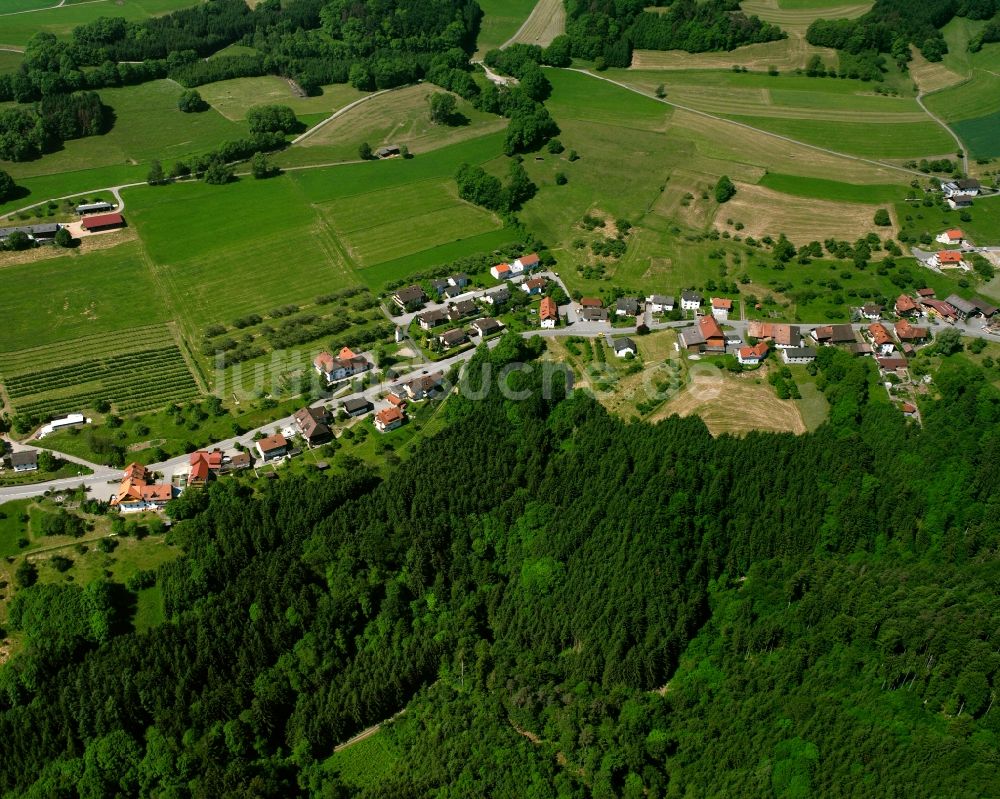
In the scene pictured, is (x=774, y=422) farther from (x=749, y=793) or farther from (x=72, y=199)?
(x=72, y=199)

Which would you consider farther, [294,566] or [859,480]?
[859,480]

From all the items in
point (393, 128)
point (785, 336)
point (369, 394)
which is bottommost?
point (369, 394)

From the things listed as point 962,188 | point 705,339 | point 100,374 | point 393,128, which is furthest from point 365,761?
point 962,188

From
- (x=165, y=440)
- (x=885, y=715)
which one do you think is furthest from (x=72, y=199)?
(x=885, y=715)

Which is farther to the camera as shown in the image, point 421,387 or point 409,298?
point 409,298

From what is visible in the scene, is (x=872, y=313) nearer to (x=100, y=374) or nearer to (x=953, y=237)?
(x=953, y=237)

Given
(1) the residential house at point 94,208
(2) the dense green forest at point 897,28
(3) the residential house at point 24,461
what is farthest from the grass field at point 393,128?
(3) the residential house at point 24,461
